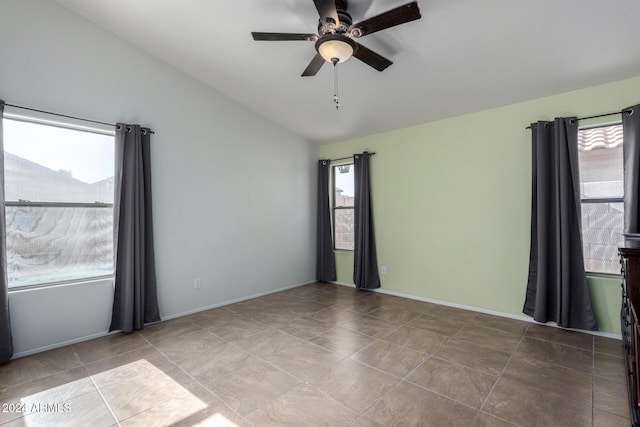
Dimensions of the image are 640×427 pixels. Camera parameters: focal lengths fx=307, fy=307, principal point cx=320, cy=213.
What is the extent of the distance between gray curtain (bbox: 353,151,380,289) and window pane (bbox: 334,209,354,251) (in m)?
0.39

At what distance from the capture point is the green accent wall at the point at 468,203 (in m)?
3.30

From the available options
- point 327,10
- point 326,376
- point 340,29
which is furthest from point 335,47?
point 326,376

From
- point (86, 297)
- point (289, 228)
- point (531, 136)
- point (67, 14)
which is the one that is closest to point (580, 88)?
point (531, 136)

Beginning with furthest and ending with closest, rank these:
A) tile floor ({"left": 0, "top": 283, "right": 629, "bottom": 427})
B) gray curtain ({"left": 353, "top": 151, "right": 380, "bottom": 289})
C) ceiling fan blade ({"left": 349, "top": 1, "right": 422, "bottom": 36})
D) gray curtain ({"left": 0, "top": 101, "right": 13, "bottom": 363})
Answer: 1. gray curtain ({"left": 353, "top": 151, "right": 380, "bottom": 289})
2. gray curtain ({"left": 0, "top": 101, "right": 13, "bottom": 363})
3. tile floor ({"left": 0, "top": 283, "right": 629, "bottom": 427})
4. ceiling fan blade ({"left": 349, "top": 1, "right": 422, "bottom": 36})

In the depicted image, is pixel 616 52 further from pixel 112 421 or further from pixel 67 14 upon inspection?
pixel 67 14

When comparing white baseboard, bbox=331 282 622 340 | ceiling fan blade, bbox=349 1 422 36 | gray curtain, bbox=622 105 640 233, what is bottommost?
white baseboard, bbox=331 282 622 340

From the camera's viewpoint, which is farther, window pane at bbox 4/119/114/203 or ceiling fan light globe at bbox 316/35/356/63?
window pane at bbox 4/119/114/203

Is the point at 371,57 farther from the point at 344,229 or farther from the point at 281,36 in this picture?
the point at 344,229

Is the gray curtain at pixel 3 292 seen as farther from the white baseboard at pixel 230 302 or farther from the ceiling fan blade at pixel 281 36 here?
the ceiling fan blade at pixel 281 36

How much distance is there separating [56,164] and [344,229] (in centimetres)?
399

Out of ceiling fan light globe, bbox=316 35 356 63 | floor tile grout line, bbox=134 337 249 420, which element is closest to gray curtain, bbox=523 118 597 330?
ceiling fan light globe, bbox=316 35 356 63

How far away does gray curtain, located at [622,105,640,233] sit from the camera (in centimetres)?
283

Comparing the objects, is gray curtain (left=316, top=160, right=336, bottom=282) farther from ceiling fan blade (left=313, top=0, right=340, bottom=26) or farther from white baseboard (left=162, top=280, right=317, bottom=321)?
ceiling fan blade (left=313, top=0, right=340, bottom=26)

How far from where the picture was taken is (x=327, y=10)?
6.29ft
